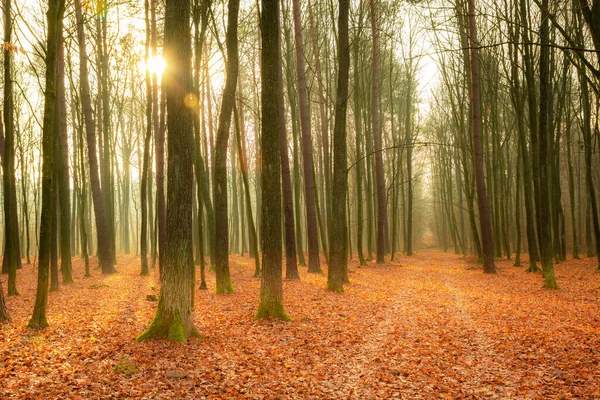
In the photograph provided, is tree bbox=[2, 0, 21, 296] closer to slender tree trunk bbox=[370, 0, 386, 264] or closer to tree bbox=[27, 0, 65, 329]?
tree bbox=[27, 0, 65, 329]

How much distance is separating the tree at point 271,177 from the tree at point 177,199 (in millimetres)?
1577

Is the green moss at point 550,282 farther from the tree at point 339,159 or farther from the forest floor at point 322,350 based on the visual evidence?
the tree at point 339,159

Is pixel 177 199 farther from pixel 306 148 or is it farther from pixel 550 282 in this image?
pixel 550 282

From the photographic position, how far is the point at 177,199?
6.07 meters

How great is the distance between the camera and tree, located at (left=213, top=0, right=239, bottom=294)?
9.85 meters

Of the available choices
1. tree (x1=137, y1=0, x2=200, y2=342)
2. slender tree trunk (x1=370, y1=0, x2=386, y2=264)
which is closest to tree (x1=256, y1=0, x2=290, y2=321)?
tree (x1=137, y1=0, x2=200, y2=342)

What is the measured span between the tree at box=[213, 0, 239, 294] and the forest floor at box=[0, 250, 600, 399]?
33.5 inches

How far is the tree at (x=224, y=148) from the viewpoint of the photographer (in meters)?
9.85

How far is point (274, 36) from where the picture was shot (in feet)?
24.5

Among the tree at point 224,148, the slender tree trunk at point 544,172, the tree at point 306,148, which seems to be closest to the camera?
the tree at point 224,148

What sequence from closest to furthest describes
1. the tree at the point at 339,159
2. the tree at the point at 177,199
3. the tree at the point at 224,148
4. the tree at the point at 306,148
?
1. the tree at the point at 177,199
2. the tree at the point at 224,148
3. the tree at the point at 339,159
4. the tree at the point at 306,148

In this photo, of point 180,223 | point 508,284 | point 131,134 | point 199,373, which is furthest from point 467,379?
point 131,134

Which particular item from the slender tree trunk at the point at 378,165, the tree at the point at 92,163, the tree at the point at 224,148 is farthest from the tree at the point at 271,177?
the slender tree trunk at the point at 378,165

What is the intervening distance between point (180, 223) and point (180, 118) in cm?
A: 155
